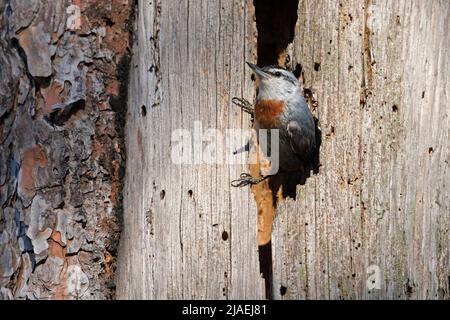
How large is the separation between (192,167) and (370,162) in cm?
88

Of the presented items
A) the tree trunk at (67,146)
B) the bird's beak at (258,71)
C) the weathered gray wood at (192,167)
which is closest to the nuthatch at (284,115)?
the bird's beak at (258,71)

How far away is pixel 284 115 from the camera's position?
385cm

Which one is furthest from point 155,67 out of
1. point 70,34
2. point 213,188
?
point 213,188

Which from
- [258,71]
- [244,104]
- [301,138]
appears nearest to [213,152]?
[244,104]

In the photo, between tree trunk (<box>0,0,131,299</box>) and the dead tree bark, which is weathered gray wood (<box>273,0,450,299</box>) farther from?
tree trunk (<box>0,0,131,299</box>)

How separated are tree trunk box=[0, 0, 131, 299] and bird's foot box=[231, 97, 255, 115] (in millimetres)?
626

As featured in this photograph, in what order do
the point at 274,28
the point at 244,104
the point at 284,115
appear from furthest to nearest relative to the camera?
the point at 284,115, the point at 274,28, the point at 244,104

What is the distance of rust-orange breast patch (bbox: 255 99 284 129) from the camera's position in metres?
3.55

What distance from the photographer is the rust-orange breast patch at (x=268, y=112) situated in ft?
11.7

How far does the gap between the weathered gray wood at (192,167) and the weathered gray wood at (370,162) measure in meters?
0.24

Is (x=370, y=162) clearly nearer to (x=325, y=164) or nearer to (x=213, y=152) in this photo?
(x=325, y=164)

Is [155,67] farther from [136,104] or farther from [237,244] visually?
[237,244]

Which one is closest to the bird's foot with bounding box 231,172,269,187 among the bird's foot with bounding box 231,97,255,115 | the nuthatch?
the nuthatch
